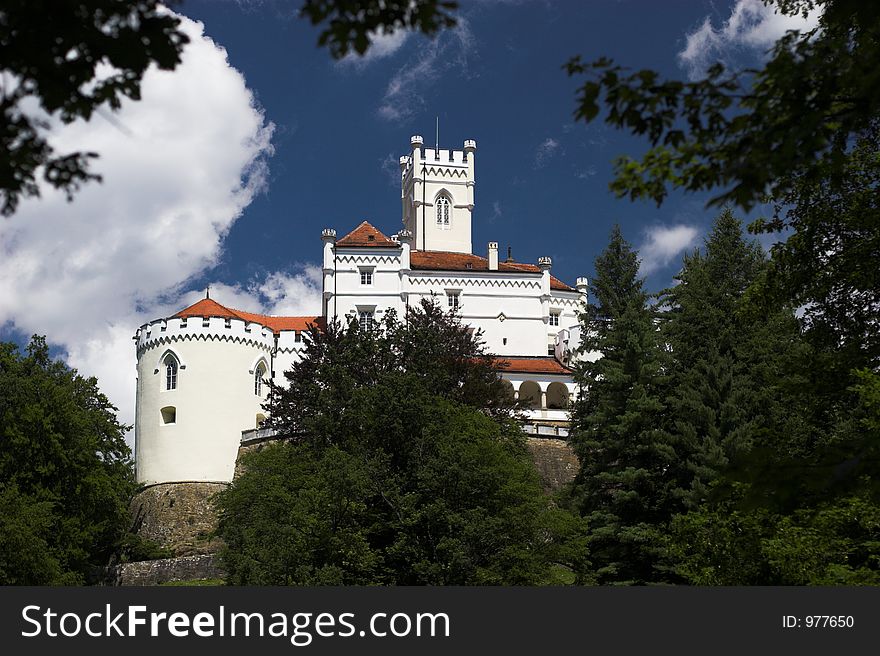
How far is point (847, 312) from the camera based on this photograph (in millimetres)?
17250

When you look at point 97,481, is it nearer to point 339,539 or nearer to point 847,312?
point 339,539

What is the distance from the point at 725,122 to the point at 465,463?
81.5ft

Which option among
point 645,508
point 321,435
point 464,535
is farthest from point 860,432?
point 321,435

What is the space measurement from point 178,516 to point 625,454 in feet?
66.6

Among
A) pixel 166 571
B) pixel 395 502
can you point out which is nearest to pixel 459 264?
pixel 166 571

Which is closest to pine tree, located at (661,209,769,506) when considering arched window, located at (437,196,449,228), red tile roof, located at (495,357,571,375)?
red tile roof, located at (495,357,571,375)

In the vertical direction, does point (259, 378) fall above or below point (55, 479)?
above

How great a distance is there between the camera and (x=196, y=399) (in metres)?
48.4

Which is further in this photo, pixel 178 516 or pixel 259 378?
pixel 259 378

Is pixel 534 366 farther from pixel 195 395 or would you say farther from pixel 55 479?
pixel 55 479

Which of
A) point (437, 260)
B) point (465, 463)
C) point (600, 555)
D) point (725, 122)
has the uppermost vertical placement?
point (437, 260)

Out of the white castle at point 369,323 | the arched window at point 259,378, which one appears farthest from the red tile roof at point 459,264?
the arched window at point 259,378

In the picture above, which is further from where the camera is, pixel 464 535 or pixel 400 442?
pixel 400 442

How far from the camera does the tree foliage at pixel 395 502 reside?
96.7 feet
